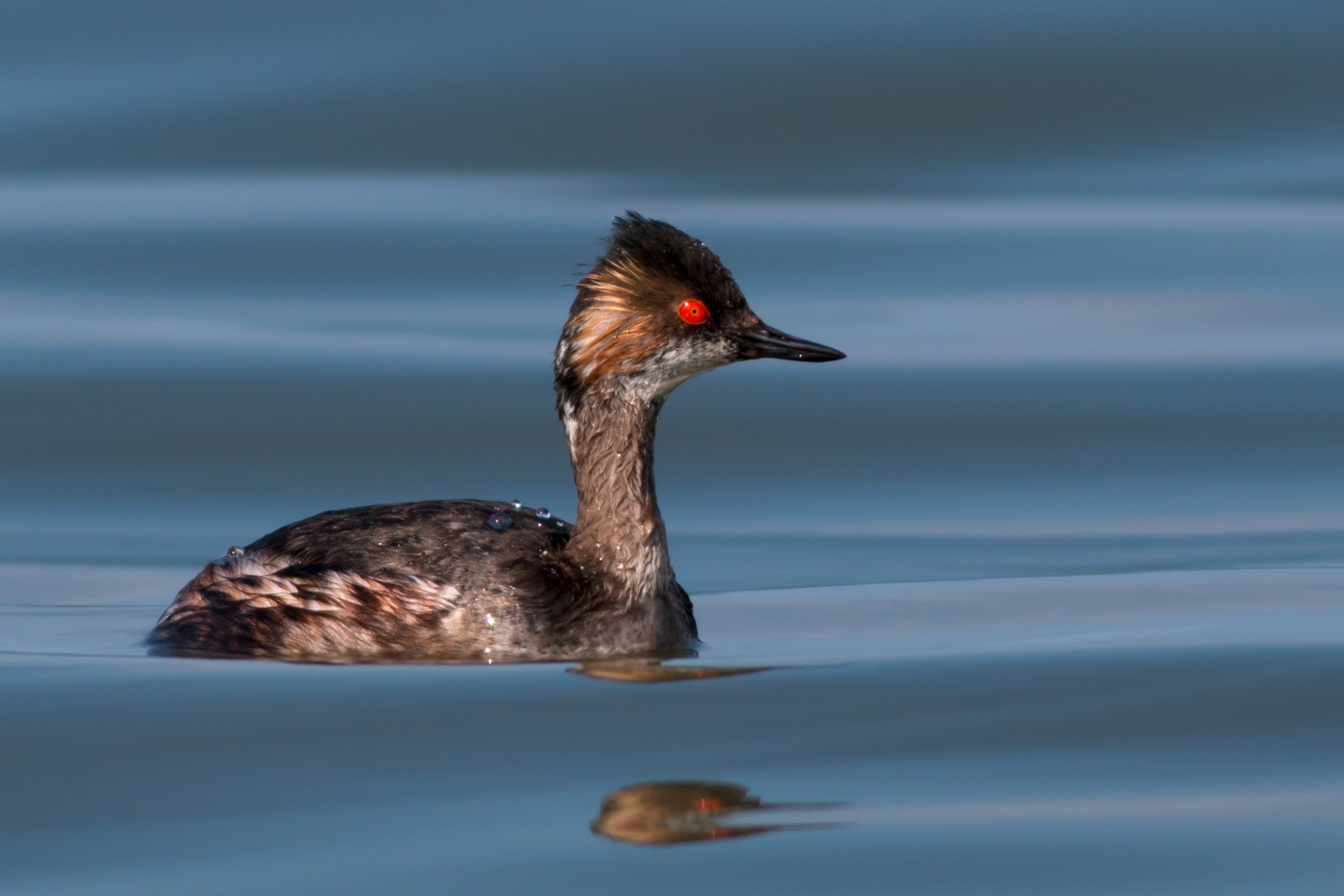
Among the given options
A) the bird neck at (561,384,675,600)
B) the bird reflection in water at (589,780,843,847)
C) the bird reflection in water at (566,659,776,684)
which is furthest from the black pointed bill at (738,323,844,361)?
the bird reflection in water at (589,780,843,847)

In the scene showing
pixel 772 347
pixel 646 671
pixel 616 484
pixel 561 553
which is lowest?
pixel 646 671

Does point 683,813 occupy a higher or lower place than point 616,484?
lower

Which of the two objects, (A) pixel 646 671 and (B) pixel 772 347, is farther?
(B) pixel 772 347

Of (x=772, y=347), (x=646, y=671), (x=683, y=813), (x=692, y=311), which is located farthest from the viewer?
(x=772, y=347)

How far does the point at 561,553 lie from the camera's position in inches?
357

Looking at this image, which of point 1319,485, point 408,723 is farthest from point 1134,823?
point 1319,485

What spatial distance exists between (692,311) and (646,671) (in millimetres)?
1451

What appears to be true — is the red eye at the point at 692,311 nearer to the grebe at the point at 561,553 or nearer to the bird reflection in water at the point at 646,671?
the grebe at the point at 561,553

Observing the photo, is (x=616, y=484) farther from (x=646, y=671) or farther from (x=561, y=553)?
(x=646, y=671)

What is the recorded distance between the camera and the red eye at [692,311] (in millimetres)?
8898

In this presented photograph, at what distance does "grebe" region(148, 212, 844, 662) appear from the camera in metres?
8.59

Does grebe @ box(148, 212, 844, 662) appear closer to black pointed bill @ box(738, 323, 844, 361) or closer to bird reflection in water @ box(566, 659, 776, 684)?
black pointed bill @ box(738, 323, 844, 361)

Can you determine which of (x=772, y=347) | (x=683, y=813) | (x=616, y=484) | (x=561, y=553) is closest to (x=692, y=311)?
(x=772, y=347)

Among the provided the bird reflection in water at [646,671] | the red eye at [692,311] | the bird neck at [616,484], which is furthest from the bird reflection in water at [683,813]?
the red eye at [692,311]
